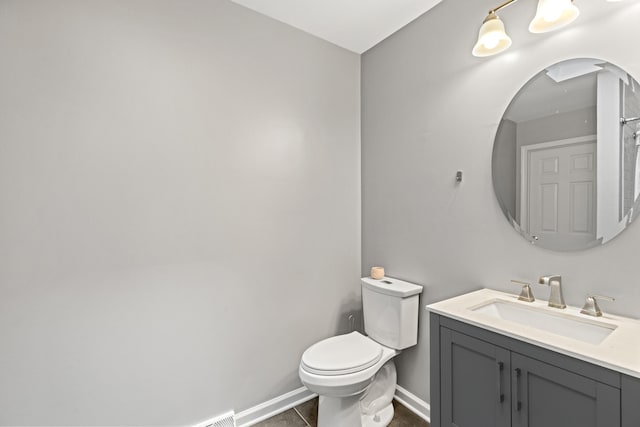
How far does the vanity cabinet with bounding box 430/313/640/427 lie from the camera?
88cm

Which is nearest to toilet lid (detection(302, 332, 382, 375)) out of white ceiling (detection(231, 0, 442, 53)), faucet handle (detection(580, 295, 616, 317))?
faucet handle (detection(580, 295, 616, 317))

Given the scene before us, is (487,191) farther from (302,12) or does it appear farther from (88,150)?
(88,150)

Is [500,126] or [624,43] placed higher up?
[624,43]

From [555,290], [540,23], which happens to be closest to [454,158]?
[540,23]

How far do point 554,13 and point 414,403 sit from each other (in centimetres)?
215

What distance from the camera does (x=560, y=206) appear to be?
53.4 inches

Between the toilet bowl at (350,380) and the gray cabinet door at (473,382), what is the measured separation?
1.46 feet

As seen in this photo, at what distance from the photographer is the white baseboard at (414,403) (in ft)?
6.22

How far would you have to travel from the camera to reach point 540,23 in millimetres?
1217

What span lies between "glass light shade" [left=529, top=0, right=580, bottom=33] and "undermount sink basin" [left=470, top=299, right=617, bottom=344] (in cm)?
114

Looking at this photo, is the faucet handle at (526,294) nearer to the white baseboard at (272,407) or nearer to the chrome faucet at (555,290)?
the chrome faucet at (555,290)

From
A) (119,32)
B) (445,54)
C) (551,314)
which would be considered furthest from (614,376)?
(119,32)

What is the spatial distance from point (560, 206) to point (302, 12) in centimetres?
176

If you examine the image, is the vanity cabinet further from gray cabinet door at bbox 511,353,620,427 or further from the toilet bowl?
the toilet bowl
